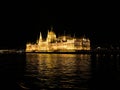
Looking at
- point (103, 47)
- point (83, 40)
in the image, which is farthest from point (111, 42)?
point (83, 40)

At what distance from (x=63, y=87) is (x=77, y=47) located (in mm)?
153356

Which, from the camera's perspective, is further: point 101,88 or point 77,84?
point 77,84

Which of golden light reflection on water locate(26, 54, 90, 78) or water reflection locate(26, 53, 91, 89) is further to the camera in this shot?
golden light reflection on water locate(26, 54, 90, 78)

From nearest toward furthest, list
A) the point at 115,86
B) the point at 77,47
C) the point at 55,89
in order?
1. the point at 55,89
2. the point at 115,86
3. the point at 77,47

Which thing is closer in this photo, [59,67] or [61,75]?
[61,75]

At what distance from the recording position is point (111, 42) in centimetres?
19775

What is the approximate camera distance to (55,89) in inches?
802

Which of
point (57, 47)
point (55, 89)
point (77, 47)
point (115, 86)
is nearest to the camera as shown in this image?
point (55, 89)

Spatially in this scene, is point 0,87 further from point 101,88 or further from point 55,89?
point 101,88

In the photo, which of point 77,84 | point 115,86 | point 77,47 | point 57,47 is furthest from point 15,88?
point 57,47

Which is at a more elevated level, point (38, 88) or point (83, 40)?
point (83, 40)

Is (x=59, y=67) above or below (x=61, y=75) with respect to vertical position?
above

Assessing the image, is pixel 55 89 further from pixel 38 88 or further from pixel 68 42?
pixel 68 42

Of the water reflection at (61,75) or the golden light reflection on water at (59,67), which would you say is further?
the golden light reflection on water at (59,67)
